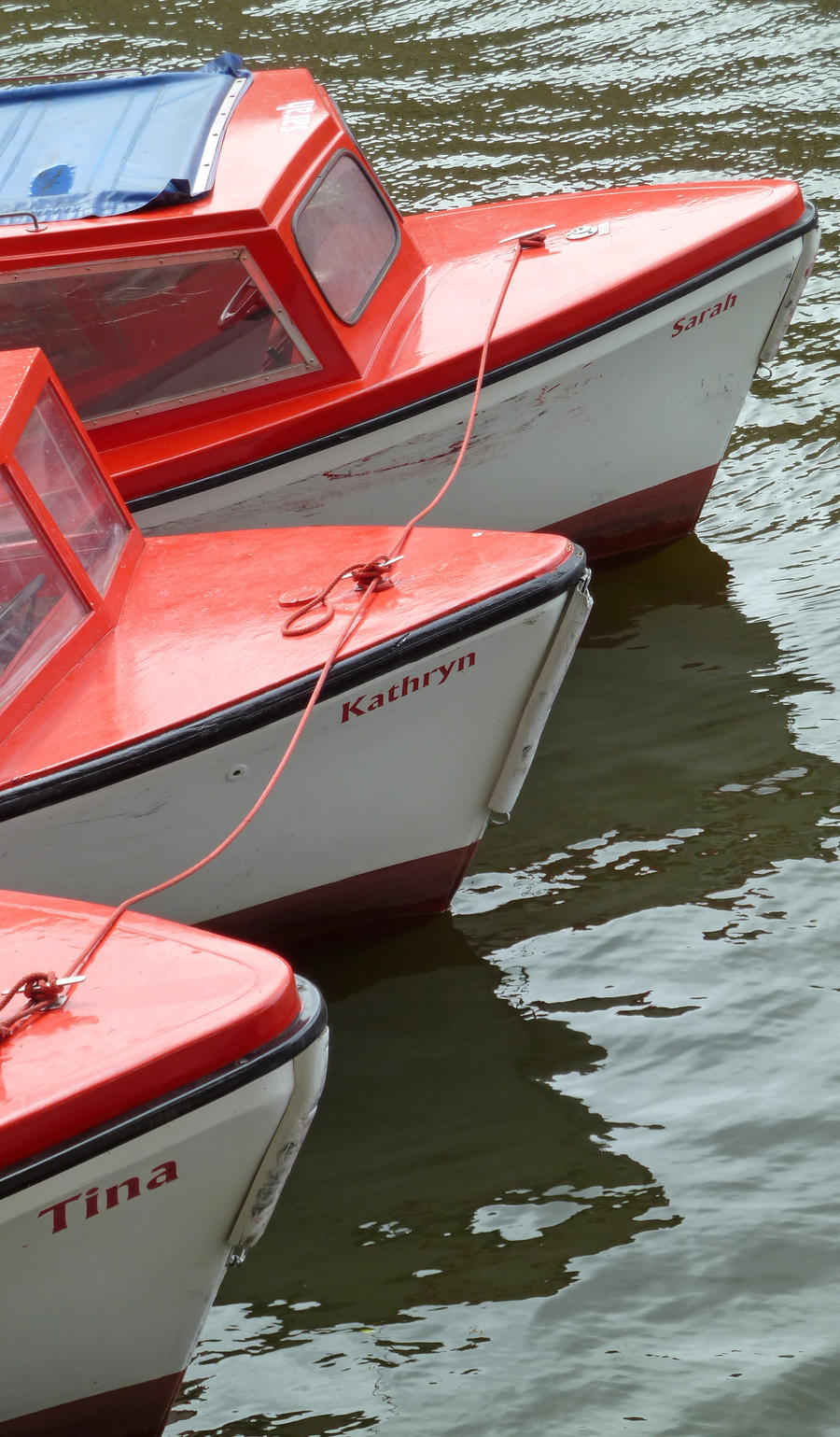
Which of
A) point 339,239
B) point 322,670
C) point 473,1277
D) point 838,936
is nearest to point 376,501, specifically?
point 339,239

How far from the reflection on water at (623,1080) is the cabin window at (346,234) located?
68.5 inches

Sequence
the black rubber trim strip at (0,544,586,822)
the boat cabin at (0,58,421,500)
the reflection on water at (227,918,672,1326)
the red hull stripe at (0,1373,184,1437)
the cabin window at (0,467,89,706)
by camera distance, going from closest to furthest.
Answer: the red hull stripe at (0,1373,184,1437), the reflection on water at (227,918,672,1326), the black rubber trim strip at (0,544,586,822), the cabin window at (0,467,89,706), the boat cabin at (0,58,421,500)

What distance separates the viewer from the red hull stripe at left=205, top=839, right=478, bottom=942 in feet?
15.5

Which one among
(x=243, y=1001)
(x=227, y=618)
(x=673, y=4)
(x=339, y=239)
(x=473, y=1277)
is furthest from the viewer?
(x=673, y=4)

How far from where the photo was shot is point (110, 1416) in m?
3.40

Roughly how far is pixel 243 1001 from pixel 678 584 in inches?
161

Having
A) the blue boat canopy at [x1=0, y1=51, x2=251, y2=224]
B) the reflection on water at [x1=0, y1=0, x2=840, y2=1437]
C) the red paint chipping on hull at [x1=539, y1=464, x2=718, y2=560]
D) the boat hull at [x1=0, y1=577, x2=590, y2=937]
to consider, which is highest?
the blue boat canopy at [x1=0, y1=51, x2=251, y2=224]

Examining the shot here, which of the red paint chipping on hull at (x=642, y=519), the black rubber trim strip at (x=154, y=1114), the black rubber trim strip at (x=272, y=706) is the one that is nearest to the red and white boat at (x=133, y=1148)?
the black rubber trim strip at (x=154, y=1114)

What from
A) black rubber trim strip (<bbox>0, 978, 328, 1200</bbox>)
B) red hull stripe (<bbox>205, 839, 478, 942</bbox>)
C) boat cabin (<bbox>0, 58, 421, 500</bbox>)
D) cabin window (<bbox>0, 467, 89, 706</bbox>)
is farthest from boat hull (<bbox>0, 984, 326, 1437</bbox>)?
boat cabin (<bbox>0, 58, 421, 500</bbox>)

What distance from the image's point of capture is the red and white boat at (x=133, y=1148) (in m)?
2.97

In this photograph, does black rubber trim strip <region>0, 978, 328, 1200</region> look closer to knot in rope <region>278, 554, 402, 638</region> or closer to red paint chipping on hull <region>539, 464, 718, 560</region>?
knot in rope <region>278, 554, 402, 638</region>

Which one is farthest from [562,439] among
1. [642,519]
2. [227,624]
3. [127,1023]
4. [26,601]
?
[127,1023]

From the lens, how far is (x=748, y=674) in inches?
239

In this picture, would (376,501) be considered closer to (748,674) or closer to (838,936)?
(748,674)
